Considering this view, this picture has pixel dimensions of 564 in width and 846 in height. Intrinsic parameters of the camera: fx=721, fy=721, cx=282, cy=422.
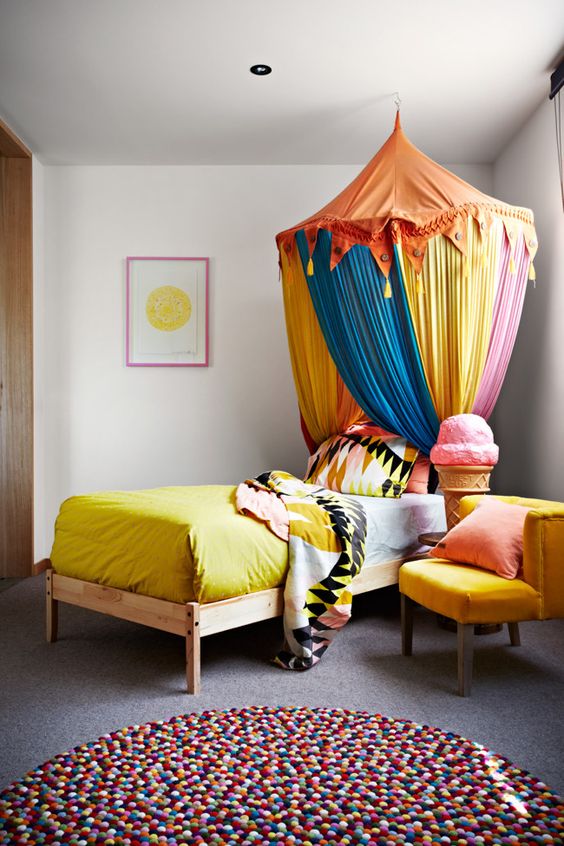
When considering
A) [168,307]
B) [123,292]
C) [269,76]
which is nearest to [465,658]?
[269,76]

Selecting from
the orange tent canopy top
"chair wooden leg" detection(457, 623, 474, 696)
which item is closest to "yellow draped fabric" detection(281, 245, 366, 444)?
the orange tent canopy top

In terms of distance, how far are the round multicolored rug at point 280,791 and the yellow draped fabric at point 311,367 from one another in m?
2.28

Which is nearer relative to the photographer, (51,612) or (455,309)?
(51,612)

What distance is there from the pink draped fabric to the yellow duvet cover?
1.47 meters

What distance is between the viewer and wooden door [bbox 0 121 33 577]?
462cm

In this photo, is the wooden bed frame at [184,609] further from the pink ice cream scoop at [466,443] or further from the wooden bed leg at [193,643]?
the pink ice cream scoop at [466,443]

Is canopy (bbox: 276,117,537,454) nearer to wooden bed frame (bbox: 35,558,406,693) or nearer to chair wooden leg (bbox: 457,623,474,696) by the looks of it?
wooden bed frame (bbox: 35,558,406,693)

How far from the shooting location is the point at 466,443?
11.2ft

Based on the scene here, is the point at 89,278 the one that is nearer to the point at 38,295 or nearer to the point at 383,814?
the point at 38,295

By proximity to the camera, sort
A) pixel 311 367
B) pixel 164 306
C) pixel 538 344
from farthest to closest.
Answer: pixel 164 306 < pixel 311 367 < pixel 538 344

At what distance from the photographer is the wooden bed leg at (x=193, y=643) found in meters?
2.59

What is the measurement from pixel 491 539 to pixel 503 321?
1.33 m

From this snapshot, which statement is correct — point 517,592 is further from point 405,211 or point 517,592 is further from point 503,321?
point 405,211

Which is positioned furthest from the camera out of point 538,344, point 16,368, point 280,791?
point 16,368
